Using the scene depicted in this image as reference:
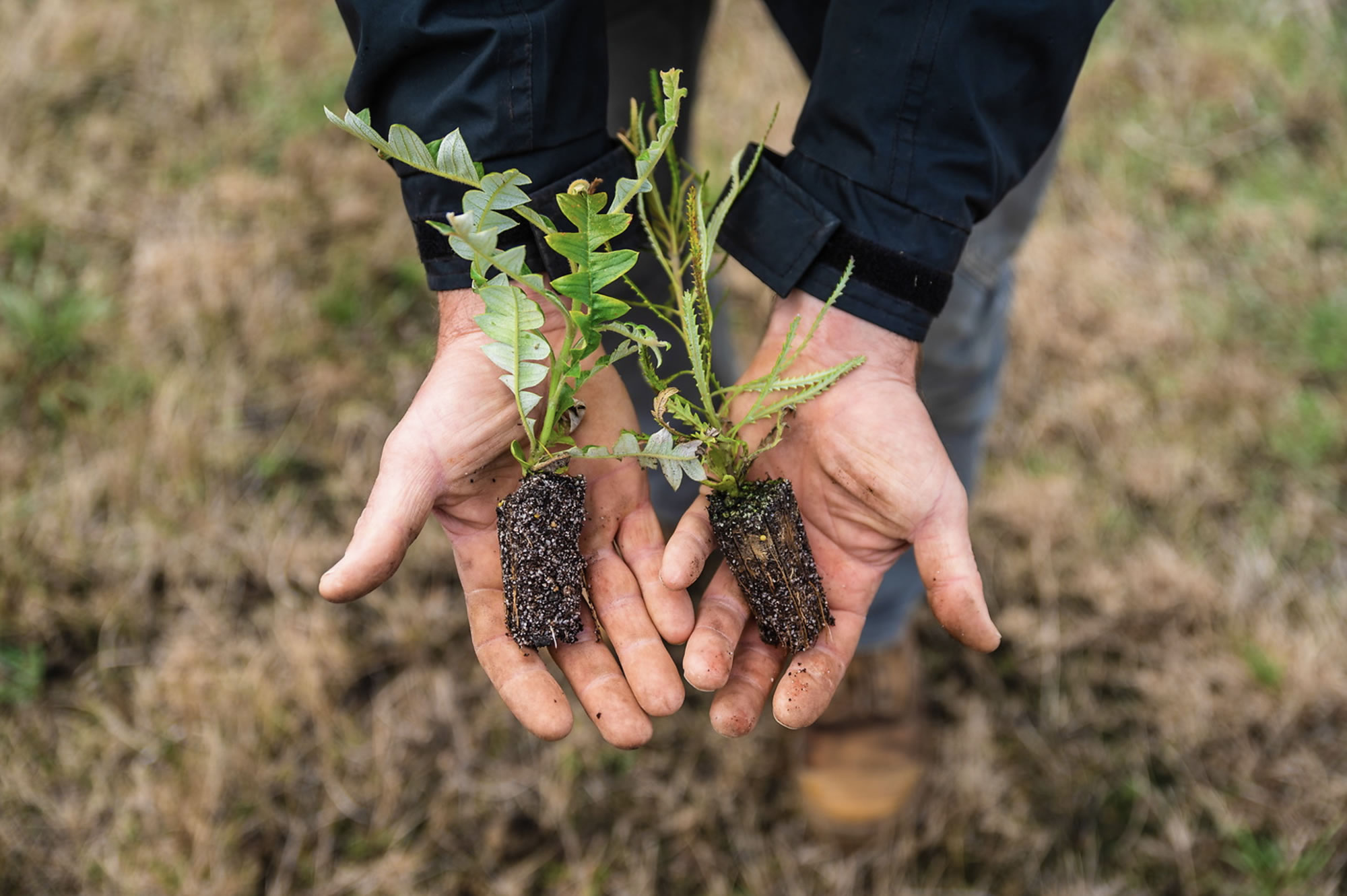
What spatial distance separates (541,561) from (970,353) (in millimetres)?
1175

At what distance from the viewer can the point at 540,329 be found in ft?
6.16

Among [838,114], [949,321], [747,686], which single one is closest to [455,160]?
[838,114]

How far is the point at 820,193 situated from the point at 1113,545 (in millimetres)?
1632

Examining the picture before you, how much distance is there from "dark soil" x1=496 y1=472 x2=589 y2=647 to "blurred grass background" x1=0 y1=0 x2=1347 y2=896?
91 centimetres

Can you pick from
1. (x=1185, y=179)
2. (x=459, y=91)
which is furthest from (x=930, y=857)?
(x=1185, y=179)

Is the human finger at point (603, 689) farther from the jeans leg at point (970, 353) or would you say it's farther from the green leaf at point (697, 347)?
the jeans leg at point (970, 353)

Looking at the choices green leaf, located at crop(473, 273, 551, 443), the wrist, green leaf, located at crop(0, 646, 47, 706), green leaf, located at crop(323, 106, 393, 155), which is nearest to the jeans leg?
the wrist

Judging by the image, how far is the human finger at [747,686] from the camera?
1.67m

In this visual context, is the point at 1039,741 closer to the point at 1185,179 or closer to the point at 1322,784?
the point at 1322,784

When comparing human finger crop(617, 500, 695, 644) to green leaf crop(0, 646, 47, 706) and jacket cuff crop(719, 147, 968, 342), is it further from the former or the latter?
green leaf crop(0, 646, 47, 706)

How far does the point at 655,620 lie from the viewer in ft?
5.75

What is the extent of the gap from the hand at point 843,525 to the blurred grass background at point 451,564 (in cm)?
91

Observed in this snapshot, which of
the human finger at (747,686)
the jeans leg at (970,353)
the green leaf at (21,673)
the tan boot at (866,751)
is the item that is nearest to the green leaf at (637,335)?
the human finger at (747,686)

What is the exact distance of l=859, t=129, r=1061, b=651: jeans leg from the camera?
87.0 inches
